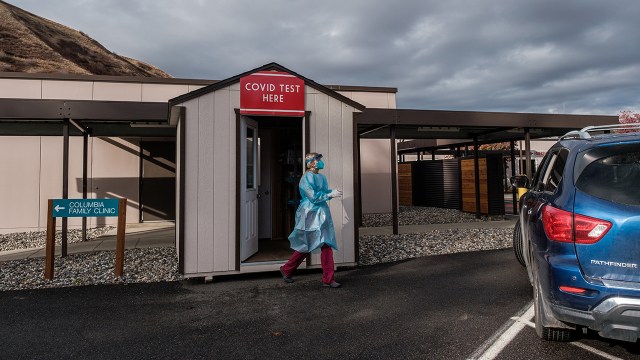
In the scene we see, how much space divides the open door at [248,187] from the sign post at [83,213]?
173cm

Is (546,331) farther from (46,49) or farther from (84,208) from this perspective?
(46,49)

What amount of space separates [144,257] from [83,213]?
4.95 feet

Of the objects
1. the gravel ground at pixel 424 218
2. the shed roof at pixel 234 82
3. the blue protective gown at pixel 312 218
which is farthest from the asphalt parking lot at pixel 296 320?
the gravel ground at pixel 424 218

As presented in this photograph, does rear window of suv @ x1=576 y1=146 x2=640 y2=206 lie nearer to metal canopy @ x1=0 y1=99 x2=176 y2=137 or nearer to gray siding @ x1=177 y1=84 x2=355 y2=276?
gray siding @ x1=177 y1=84 x2=355 y2=276

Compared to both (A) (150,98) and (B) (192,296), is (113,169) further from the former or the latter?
(B) (192,296)

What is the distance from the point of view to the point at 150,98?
1118 centimetres

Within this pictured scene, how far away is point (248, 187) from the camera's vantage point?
585cm

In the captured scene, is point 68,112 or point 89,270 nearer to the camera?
point 89,270

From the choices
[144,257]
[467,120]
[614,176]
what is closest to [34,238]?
[144,257]

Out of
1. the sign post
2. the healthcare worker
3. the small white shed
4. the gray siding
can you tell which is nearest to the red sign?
the small white shed

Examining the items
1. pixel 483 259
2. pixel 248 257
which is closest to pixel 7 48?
pixel 248 257

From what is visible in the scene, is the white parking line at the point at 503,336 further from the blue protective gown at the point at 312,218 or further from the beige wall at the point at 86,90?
the beige wall at the point at 86,90

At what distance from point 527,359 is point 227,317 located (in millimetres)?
2744

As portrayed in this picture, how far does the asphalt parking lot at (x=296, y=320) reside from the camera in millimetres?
2992
